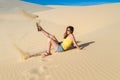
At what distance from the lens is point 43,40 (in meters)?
17.3

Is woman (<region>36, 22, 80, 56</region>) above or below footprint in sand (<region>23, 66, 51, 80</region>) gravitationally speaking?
above

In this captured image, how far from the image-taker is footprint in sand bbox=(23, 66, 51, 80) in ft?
26.9

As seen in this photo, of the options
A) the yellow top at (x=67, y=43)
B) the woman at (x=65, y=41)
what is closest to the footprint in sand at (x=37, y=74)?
the woman at (x=65, y=41)

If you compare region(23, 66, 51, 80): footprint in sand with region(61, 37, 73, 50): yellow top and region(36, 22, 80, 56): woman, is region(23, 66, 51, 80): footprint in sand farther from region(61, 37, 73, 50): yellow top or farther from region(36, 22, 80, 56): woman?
region(61, 37, 73, 50): yellow top

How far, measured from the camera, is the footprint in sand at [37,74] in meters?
8.21

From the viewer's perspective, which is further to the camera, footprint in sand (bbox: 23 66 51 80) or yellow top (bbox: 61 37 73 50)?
yellow top (bbox: 61 37 73 50)

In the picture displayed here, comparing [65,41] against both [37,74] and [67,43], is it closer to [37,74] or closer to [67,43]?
[67,43]

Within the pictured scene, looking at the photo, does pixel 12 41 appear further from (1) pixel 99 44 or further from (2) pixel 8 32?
(1) pixel 99 44

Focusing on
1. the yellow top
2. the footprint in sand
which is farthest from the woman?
the footprint in sand

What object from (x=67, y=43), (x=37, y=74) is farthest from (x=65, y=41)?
(x=37, y=74)

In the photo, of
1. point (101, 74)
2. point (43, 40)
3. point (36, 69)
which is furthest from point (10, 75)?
point (43, 40)

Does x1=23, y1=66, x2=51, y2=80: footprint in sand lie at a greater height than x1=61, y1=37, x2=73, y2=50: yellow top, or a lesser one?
lesser

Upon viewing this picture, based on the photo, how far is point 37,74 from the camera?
8.52 metres

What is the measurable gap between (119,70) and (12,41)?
35.0 ft
